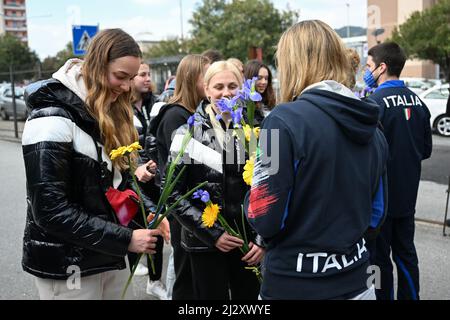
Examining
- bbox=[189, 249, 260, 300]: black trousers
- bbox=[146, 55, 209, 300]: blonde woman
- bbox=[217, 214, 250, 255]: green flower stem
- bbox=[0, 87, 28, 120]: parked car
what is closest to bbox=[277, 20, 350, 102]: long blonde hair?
bbox=[217, 214, 250, 255]: green flower stem

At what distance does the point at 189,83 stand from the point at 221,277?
1.44m

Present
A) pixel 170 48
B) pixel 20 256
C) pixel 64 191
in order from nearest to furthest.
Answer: pixel 64 191 < pixel 20 256 < pixel 170 48

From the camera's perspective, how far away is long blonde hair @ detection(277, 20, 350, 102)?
1.86 metres

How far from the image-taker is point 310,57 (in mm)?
1868

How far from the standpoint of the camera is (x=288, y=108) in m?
1.74

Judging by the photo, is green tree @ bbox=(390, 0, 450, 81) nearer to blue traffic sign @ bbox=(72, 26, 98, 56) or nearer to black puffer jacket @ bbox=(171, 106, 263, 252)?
blue traffic sign @ bbox=(72, 26, 98, 56)

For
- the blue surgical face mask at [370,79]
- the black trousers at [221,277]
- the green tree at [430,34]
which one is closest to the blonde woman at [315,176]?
the black trousers at [221,277]

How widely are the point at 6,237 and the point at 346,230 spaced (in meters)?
5.29

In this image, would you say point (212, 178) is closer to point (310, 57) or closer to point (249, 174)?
point (249, 174)

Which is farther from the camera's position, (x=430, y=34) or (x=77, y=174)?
(x=430, y=34)

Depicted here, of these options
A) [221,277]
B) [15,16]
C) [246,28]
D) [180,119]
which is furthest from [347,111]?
[15,16]

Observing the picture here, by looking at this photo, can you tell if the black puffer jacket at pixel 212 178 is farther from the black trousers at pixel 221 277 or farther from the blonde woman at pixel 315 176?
the blonde woman at pixel 315 176
